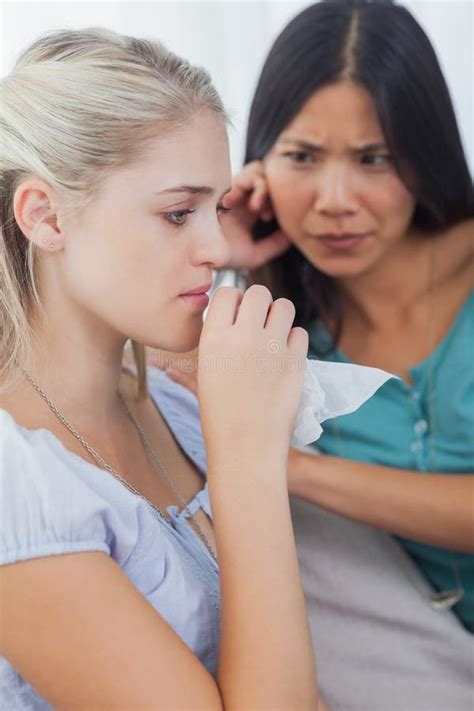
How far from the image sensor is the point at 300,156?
125 cm

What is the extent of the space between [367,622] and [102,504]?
50 centimetres

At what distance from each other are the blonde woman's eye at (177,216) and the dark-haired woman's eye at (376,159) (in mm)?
470

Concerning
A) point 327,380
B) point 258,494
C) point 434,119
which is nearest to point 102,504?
point 258,494

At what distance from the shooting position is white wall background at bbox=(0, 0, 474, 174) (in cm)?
150

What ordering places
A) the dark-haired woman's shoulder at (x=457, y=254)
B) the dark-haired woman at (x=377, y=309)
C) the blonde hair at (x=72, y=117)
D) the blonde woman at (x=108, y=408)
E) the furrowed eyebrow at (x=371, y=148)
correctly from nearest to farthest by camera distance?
the blonde woman at (x=108, y=408) < the blonde hair at (x=72, y=117) < the dark-haired woman at (x=377, y=309) < the furrowed eyebrow at (x=371, y=148) < the dark-haired woman's shoulder at (x=457, y=254)

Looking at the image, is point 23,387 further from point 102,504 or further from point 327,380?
point 327,380

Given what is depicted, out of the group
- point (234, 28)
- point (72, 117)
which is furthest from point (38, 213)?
point (234, 28)

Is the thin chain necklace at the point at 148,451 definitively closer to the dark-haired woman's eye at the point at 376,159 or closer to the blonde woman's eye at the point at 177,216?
the blonde woman's eye at the point at 177,216

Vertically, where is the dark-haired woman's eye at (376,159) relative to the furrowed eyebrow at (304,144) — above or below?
below

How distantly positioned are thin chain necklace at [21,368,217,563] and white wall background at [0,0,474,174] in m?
0.66

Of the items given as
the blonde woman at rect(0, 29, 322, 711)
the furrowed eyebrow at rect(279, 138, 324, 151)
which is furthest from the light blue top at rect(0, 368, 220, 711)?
the furrowed eyebrow at rect(279, 138, 324, 151)

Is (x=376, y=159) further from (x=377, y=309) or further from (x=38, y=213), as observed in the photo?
(x=38, y=213)

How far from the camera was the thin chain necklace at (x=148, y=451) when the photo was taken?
869mm

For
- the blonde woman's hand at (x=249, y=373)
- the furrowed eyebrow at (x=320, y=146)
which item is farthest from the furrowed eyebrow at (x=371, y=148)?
the blonde woman's hand at (x=249, y=373)
